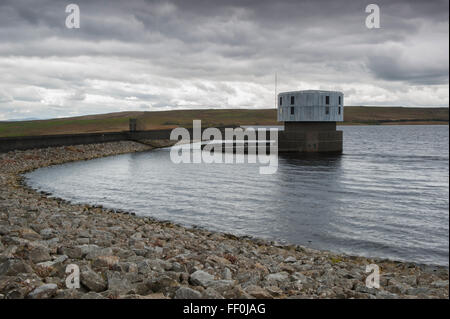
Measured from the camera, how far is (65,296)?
21.2ft

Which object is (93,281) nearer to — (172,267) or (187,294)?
(187,294)

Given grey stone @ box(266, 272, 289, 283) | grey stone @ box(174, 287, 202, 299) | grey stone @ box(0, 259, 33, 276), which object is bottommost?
grey stone @ box(266, 272, 289, 283)

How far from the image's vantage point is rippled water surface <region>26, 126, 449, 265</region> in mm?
16625

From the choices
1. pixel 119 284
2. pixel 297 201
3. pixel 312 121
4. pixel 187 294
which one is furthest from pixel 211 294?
pixel 312 121

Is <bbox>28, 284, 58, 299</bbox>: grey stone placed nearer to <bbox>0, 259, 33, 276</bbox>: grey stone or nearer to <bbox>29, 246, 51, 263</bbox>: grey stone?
<bbox>0, 259, 33, 276</bbox>: grey stone

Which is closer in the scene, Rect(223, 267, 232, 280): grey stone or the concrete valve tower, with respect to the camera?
Rect(223, 267, 232, 280): grey stone

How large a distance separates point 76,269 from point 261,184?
83.5ft

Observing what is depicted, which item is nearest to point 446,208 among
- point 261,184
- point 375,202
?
point 375,202

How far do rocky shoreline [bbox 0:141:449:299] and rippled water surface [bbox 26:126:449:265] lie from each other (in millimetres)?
2439

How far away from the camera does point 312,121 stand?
65.2 meters

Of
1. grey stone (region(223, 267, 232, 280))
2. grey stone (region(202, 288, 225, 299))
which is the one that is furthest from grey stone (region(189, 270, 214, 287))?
grey stone (region(223, 267, 232, 280))

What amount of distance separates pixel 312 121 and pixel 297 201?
43091 mm

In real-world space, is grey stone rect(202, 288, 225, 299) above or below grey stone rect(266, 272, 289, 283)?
above
